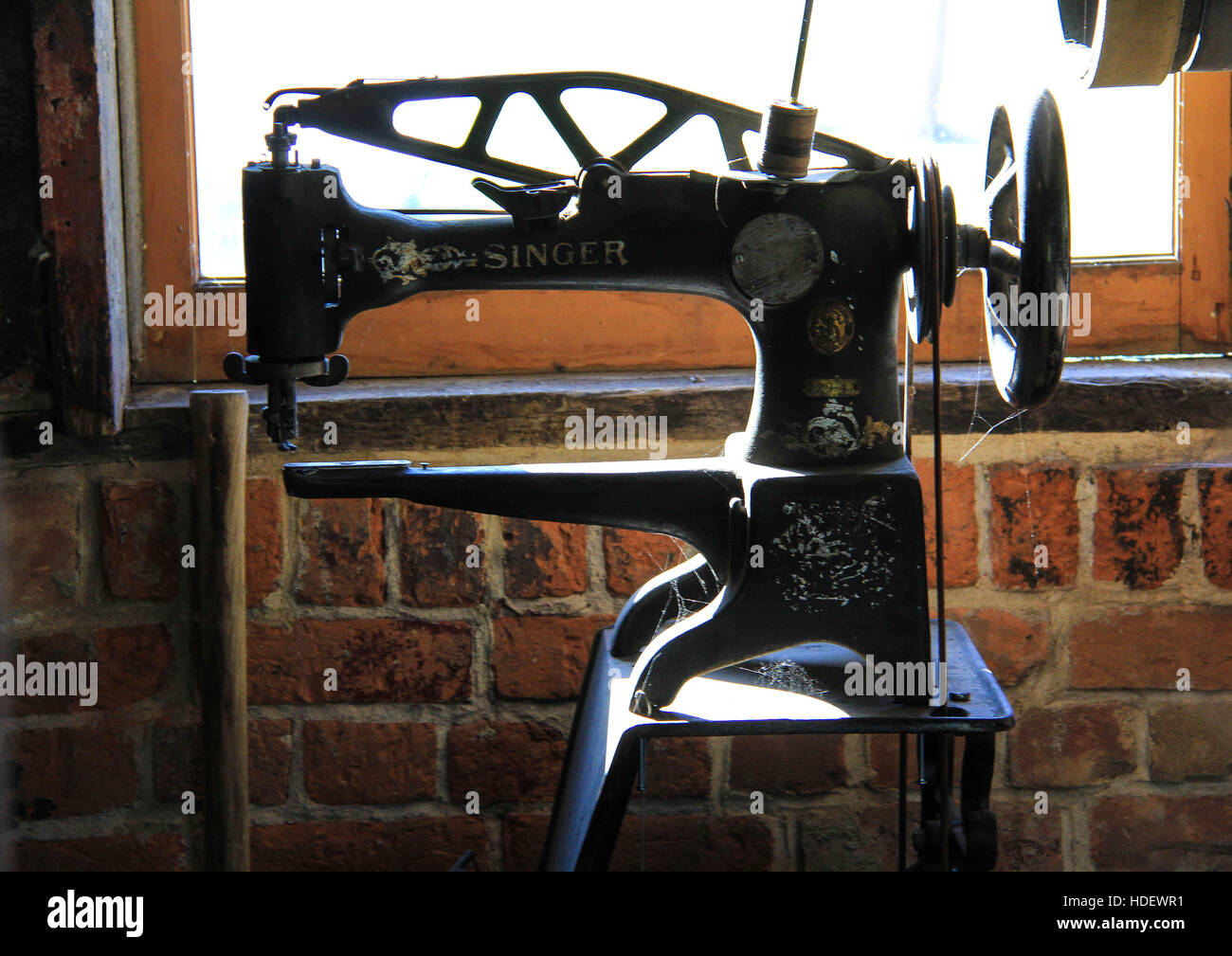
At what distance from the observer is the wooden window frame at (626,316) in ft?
5.14

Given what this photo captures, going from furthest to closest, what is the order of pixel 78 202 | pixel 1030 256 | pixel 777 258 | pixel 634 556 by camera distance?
1. pixel 634 556
2. pixel 78 202
3. pixel 777 258
4. pixel 1030 256

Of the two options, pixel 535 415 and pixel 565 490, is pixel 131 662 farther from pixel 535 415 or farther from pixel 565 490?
pixel 565 490

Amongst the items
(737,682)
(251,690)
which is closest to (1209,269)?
(737,682)

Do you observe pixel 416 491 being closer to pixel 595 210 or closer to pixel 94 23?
pixel 595 210

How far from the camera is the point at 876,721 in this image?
98cm

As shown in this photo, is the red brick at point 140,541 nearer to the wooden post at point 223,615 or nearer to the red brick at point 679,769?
the wooden post at point 223,615

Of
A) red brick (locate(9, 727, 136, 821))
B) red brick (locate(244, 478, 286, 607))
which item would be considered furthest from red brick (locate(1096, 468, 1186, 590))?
red brick (locate(9, 727, 136, 821))

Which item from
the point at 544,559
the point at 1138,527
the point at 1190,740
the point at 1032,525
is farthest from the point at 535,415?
the point at 1190,740

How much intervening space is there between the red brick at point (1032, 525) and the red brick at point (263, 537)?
874 mm

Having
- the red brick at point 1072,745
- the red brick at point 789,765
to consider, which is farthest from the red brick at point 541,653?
the red brick at point 1072,745

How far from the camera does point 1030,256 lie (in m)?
0.93

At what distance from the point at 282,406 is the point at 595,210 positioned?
31 centimetres

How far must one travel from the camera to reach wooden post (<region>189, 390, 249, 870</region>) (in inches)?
55.4

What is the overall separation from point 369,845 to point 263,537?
41cm
